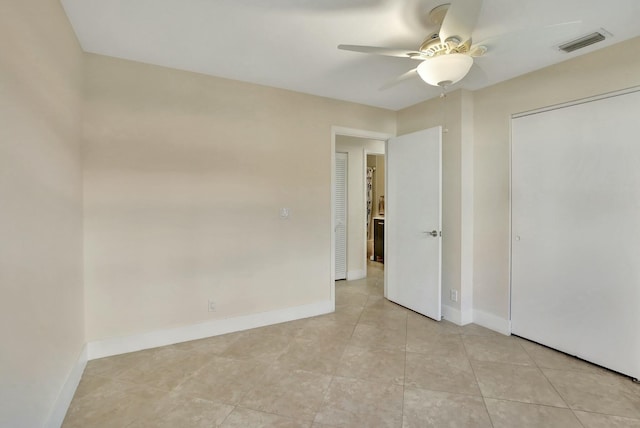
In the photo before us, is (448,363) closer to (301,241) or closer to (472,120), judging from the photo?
(301,241)

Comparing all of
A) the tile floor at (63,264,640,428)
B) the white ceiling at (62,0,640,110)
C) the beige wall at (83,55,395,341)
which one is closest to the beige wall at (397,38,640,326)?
the white ceiling at (62,0,640,110)

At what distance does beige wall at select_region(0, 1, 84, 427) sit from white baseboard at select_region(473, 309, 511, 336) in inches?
138

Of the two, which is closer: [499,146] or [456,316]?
[499,146]

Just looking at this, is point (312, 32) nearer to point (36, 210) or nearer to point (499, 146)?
point (36, 210)

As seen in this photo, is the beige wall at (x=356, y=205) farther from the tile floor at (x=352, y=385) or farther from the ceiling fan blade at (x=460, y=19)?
the ceiling fan blade at (x=460, y=19)

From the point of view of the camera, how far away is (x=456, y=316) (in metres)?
3.22

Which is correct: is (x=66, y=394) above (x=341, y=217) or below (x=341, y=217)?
below

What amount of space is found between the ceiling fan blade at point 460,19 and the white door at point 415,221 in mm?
1640

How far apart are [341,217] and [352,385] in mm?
3038

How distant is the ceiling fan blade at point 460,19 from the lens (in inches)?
56.1

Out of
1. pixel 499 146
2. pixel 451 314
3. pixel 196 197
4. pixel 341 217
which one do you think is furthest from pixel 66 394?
pixel 499 146

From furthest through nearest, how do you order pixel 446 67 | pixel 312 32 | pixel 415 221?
pixel 415 221
pixel 312 32
pixel 446 67

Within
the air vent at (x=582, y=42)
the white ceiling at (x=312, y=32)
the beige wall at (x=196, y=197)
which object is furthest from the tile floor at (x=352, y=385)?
the air vent at (x=582, y=42)

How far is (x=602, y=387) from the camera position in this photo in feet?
6.90
